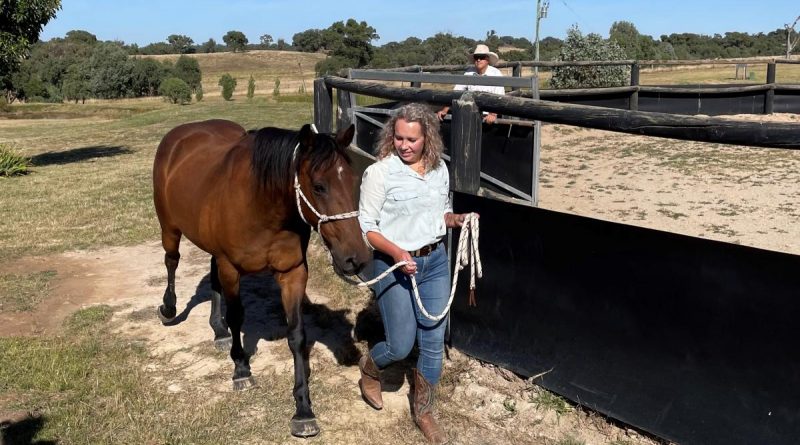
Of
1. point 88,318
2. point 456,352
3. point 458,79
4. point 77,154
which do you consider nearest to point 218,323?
point 88,318

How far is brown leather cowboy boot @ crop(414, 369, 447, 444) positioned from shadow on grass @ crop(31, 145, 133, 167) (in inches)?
539

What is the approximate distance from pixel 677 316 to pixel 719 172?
6994 mm

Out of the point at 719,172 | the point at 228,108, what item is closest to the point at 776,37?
the point at 228,108

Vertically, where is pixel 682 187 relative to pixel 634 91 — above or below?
below

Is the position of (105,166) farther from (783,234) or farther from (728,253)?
(728,253)

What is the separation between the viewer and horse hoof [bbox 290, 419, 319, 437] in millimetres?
3369

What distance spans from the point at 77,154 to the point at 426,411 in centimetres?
1540

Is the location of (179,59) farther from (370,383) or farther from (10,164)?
(370,383)

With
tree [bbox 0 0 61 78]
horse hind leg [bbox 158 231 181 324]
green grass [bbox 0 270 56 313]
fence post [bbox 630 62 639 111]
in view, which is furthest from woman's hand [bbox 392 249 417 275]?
tree [bbox 0 0 61 78]

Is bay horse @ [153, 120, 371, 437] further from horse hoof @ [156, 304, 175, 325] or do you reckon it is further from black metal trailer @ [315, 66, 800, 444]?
black metal trailer @ [315, 66, 800, 444]

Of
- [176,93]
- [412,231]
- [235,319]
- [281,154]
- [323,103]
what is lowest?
[235,319]

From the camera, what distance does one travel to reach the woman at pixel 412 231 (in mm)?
2924

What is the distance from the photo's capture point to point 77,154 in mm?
16219

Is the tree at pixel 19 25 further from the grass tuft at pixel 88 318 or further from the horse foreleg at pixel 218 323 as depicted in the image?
the horse foreleg at pixel 218 323
